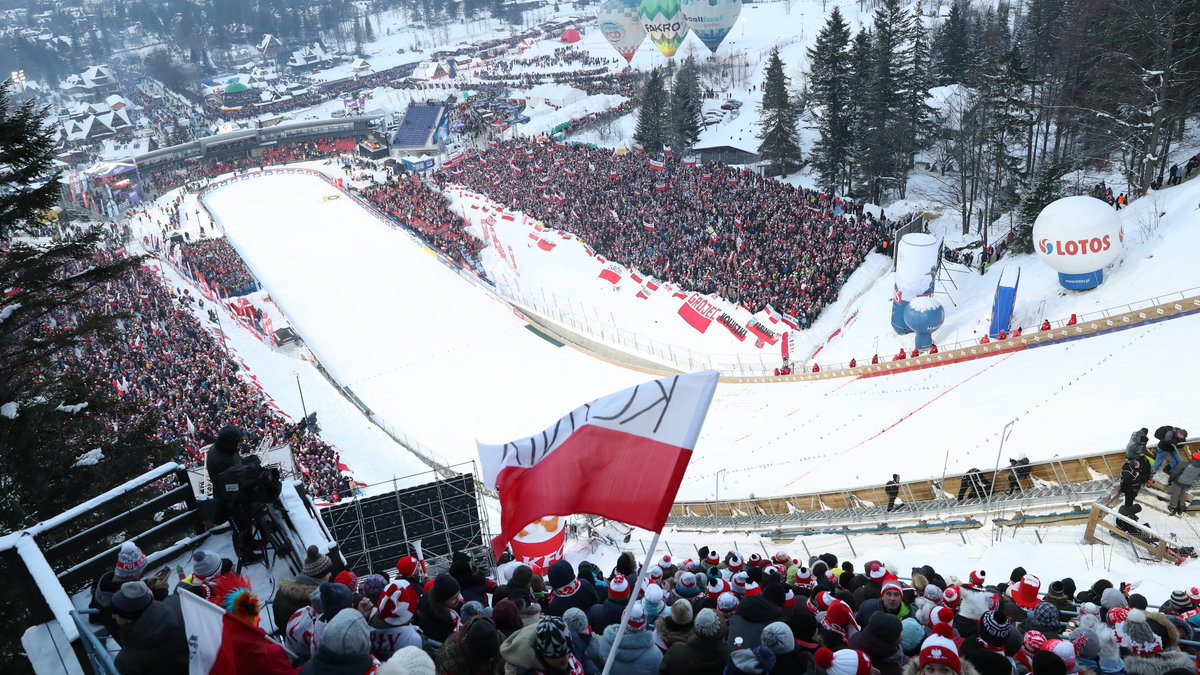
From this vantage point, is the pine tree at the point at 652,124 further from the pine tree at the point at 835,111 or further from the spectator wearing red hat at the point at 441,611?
the spectator wearing red hat at the point at 441,611

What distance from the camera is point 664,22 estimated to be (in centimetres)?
6500

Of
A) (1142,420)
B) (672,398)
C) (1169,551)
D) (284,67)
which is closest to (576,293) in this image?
(1142,420)

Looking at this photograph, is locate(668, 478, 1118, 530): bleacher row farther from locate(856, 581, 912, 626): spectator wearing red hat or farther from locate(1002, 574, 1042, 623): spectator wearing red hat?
locate(856, 581, 912, 626): spectator wearing red hat

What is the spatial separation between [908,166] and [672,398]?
4246 centimetres

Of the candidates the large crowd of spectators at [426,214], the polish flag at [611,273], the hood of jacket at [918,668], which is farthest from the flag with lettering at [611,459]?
the large crowd of spectators at [426,214]

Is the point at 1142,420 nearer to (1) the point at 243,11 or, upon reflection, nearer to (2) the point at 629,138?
(2) the point at 629,138

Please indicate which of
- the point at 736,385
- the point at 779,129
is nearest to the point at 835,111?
the point at 779,129

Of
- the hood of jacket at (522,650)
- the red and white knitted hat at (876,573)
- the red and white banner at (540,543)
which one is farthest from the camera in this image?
the red and white banner at (540,543)

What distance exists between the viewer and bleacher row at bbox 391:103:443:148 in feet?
214

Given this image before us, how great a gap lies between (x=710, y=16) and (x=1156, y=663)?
6361cm

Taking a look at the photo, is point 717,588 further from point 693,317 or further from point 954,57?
point 954,57

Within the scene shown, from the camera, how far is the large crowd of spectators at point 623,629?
4812mm

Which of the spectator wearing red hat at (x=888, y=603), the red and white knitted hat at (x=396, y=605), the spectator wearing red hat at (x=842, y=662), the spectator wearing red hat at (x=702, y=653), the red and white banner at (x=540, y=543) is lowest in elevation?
the red and white banner at (x=540, y=543)

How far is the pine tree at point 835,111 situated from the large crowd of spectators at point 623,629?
125 ft
